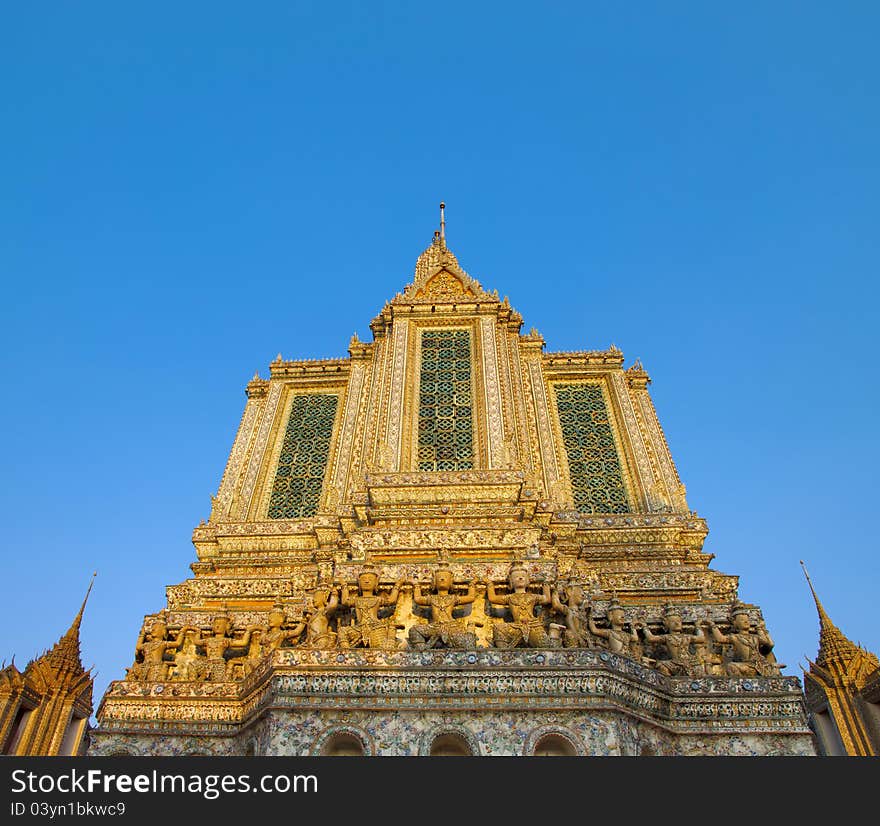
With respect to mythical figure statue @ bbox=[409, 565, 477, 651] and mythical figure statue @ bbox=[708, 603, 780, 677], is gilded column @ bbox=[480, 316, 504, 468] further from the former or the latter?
mythical figure statue @ bbox=[708, 603, 780, 677]

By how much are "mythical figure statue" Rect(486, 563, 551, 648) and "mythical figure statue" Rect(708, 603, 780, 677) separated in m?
3.44

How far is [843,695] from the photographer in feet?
59.9

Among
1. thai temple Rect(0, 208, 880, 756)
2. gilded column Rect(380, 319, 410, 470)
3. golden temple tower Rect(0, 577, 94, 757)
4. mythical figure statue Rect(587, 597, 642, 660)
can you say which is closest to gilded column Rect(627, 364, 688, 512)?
thai temple Rect(0, 208, 880, 756)

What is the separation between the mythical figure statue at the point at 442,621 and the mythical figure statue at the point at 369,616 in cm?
42

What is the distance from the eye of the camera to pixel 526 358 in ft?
76.6

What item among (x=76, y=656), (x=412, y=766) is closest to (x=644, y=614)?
(x=412, y=766)

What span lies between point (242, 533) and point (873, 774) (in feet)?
47.0

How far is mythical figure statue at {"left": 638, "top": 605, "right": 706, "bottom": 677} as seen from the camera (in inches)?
524

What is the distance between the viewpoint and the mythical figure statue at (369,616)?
497 inches

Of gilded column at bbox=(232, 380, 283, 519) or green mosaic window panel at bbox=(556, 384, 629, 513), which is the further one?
gilded column at bbox=(232, 380, 283, 519)

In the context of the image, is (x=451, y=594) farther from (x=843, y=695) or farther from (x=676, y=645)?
(x=843, y=695)

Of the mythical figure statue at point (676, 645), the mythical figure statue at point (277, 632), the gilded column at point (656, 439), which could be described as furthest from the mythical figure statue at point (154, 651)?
the gilded column at point (656, 439)

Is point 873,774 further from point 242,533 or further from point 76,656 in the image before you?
point 76,656

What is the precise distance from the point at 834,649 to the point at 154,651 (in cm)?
1594
